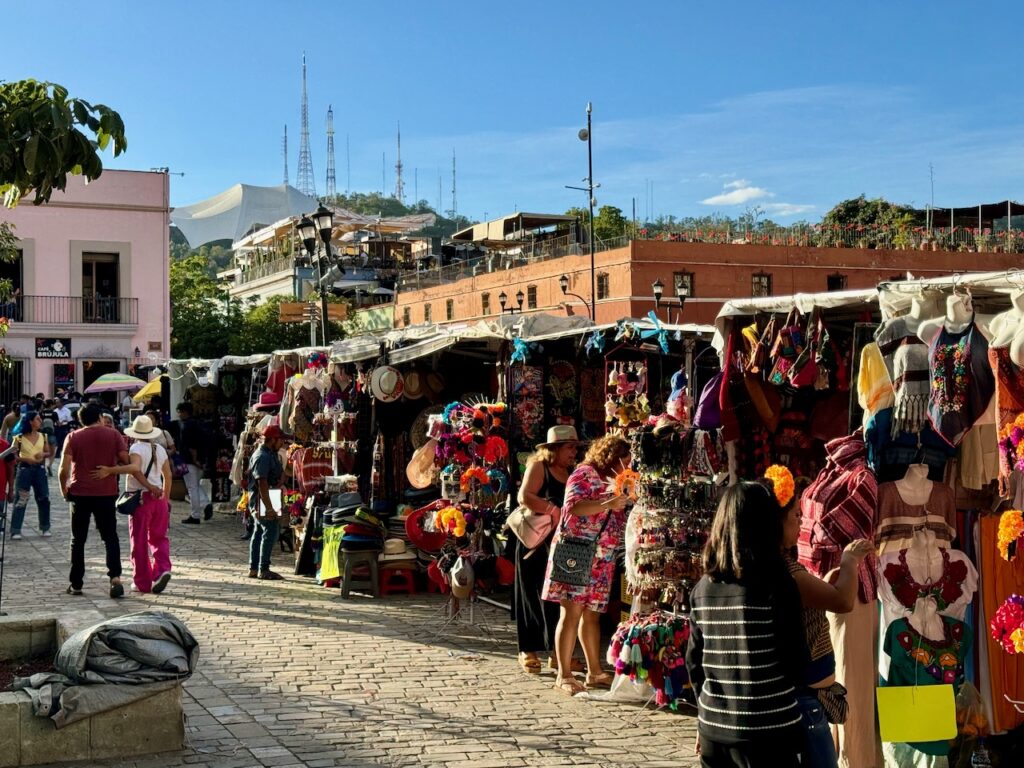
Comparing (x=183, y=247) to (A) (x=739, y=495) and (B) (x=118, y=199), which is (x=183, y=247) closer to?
(B) (x=118, y=199)

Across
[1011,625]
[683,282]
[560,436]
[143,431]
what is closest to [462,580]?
[560,436]

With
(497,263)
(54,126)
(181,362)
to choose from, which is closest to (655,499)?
(54,126)

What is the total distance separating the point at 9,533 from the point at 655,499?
1088cm

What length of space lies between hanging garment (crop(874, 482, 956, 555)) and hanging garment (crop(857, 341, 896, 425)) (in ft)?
1.27

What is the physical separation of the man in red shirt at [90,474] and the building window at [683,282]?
4000 cm

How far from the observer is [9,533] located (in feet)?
49.3

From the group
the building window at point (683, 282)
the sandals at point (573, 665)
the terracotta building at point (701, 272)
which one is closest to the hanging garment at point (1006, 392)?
the sandals at point (573, 665)

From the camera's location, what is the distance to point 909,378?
18.3 ft

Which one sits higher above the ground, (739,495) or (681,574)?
(739,495)

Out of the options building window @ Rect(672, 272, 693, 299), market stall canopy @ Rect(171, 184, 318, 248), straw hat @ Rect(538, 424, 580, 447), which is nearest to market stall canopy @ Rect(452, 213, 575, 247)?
building window @ Rect(672, 272, 693, 299)

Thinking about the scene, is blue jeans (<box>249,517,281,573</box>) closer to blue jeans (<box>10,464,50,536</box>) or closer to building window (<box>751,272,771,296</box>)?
blue jeans (<box>10,464,50,536</box>)

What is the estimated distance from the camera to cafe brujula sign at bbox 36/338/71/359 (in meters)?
34.1

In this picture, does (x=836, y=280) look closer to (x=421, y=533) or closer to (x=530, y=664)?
(x=421, y=533)

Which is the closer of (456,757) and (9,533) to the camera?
(456,757)
